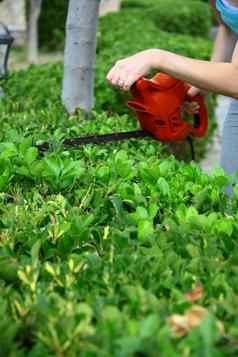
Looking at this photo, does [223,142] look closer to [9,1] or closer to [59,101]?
[59,101]

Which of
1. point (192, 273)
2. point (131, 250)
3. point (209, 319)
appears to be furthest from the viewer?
point (131, 250)

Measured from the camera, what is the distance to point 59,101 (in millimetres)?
4938

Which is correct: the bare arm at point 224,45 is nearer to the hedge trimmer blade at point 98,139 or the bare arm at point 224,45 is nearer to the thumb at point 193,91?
the thumb at point 193,91

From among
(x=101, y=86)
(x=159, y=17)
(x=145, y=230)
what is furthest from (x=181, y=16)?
(x=145, y=230)

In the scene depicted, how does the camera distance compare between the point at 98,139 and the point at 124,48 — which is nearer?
the point at 98,139

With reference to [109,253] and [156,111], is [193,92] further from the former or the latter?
[109,253]

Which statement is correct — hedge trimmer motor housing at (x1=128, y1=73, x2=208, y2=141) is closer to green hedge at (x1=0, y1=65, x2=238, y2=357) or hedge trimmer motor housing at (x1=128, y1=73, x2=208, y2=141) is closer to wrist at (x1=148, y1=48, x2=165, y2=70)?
green hedge at (x1=0, y1=65, x2=238, y2=357)

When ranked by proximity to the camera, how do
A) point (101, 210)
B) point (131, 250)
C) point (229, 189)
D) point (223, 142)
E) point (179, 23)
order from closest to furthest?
point (131, 250) → point (101, 210) → point (229, 189) → point (223, 142) → point (179, 23)

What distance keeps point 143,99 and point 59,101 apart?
5.17 feet

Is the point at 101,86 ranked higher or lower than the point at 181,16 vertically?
higher

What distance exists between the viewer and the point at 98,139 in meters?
3.48

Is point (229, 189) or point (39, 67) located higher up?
point (229, 189)

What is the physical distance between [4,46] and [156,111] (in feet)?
7.46

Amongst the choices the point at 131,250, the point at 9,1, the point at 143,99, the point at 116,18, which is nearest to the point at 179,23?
the point at 116,18
